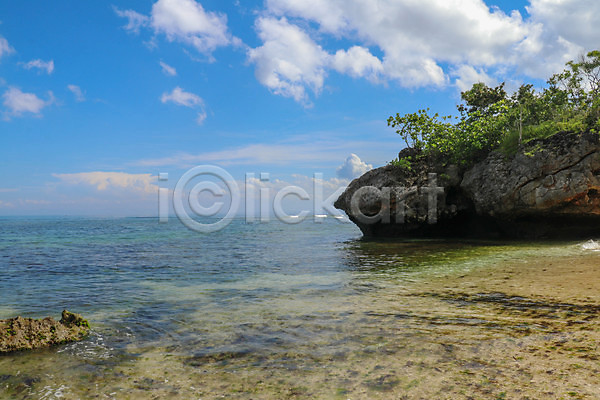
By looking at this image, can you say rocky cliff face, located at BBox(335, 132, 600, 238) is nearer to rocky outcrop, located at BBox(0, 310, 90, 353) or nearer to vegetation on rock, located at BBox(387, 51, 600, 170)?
vegetation on rock, located at BBox(387, 51, 600, 170)

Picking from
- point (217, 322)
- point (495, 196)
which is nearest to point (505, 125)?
point (495, 196)

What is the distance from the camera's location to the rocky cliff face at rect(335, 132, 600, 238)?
18.6 metres

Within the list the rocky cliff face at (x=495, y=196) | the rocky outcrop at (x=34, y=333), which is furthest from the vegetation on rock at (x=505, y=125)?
the rocky outcrop at (x=34, y=333)

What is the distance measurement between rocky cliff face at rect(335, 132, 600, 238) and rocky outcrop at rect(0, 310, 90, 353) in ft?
69.0

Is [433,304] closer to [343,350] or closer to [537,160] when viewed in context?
[343,350]

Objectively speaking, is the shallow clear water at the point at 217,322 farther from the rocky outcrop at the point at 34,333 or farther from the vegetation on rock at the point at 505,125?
the vegetation on rock at the point at 505,125

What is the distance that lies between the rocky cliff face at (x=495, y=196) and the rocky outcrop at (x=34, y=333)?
21026mm

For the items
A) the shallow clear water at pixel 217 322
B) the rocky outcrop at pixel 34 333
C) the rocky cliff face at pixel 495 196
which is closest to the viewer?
the shallow clear water at pixel 217 322

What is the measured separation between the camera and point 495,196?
21.3 meters

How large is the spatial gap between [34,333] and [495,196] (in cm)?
2193

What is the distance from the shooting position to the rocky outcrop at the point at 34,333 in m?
5.57

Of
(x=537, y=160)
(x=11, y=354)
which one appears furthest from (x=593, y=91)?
(x=11, y=354)

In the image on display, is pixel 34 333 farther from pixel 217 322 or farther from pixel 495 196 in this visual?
pixel 495 196

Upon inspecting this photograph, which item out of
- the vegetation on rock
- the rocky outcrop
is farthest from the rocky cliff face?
the rocky outcrop
